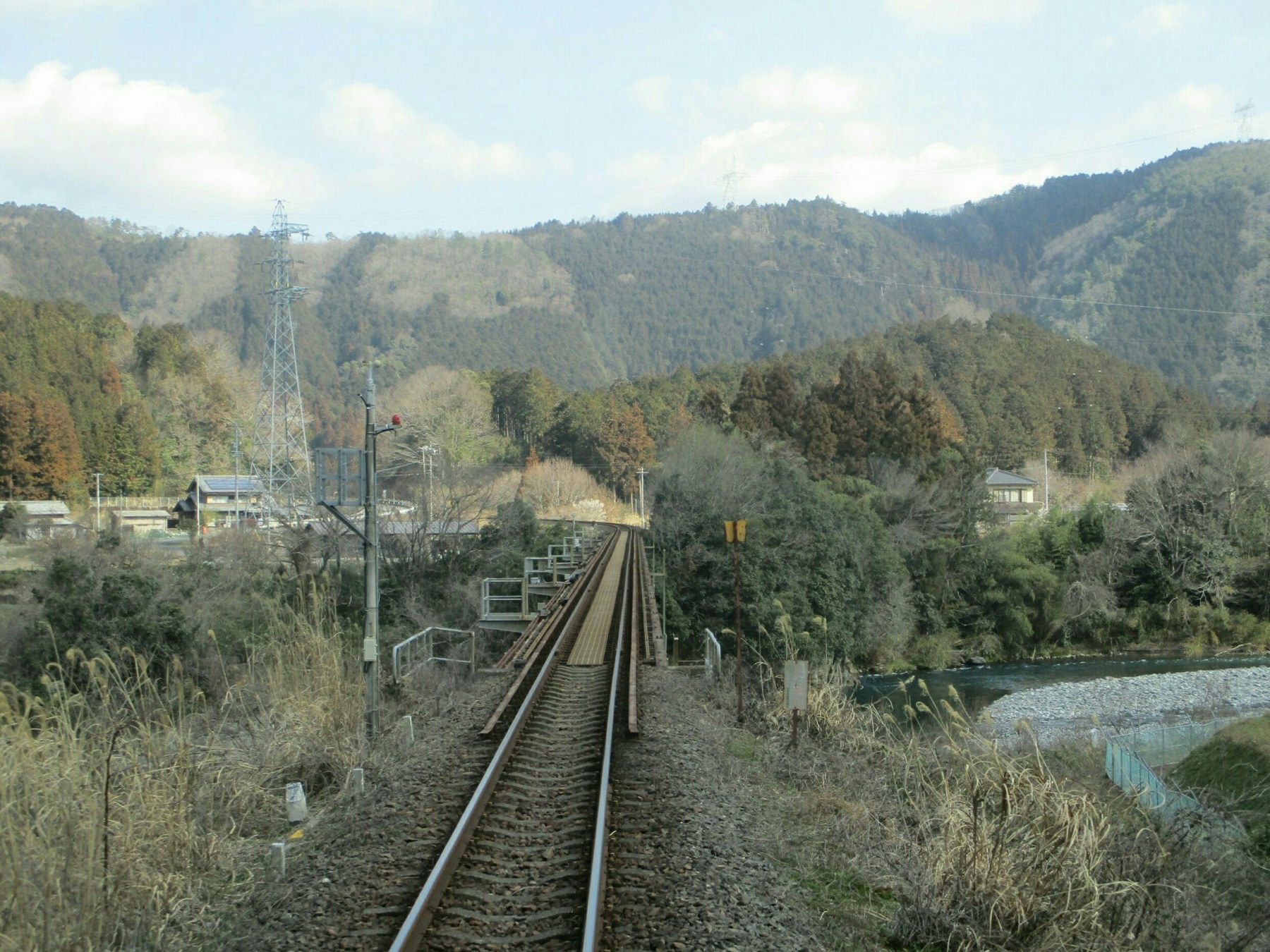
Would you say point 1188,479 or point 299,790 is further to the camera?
point 1188,479

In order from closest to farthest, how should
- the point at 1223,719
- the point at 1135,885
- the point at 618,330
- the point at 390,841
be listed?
the point at 1135,885
the point at 390,841
the point at 1223,719
the point at 618,330

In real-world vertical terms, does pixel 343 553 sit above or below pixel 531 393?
below

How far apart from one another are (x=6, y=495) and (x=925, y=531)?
5047 cm

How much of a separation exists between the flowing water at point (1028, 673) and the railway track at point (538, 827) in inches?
828

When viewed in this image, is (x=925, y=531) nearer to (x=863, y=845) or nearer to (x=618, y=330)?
(x=863, y=845)

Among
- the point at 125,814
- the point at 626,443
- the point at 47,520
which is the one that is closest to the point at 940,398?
the point at 626,443

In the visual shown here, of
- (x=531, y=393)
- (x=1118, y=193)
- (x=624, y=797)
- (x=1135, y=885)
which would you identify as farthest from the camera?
(x=1118, y=193)

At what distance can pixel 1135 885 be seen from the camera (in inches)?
191

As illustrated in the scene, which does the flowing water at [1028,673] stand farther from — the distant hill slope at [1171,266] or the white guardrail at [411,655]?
the distant hill slope at [1171,266]

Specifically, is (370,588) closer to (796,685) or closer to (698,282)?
(796,685)

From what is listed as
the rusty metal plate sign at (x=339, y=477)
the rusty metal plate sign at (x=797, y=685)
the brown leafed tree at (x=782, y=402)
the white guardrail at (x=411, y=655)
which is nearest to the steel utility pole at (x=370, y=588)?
the rusty metal plate sign at (x=339, y=477)

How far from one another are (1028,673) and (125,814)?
119 feet

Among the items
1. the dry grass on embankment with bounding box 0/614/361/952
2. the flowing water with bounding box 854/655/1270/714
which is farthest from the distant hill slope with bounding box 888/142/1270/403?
the dry grass on embankment with bounding box 0/614/361/952

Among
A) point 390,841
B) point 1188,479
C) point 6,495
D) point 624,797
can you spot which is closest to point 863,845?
point 624,797
